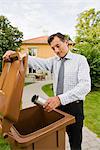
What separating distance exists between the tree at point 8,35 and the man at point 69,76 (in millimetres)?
16726

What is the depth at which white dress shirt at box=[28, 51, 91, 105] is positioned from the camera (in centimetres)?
252

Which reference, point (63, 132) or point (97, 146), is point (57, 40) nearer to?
point (63, 132)

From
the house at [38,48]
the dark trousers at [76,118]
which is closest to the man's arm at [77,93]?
the dark trousers at [76,118]

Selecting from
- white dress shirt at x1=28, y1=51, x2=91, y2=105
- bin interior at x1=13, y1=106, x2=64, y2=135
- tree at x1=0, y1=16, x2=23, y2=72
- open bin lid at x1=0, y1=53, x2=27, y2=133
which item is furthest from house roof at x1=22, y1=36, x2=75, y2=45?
open bin lid at x1=0, y1=53, x2=27, y2=133

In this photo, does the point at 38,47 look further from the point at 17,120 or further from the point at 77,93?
the point at 17,120

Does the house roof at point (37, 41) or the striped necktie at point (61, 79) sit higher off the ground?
the house roof at point (37, 41)

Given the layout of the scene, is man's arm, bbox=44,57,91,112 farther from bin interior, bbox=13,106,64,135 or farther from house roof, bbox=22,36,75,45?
house roof, bbox=22,36,75,45

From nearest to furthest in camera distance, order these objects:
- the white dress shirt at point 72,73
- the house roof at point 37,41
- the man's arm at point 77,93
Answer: the man's arm at point 77,93 → the white dress shirt at point 72,73 → the house roof at point 37,41

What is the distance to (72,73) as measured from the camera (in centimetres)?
290

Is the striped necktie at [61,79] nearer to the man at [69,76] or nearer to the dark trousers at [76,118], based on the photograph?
the man at [69,76]

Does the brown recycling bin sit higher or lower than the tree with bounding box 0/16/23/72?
lower

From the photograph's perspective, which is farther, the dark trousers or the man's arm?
the dark trousers

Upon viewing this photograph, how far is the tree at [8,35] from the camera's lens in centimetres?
1959

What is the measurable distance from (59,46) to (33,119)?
35.1 inches
